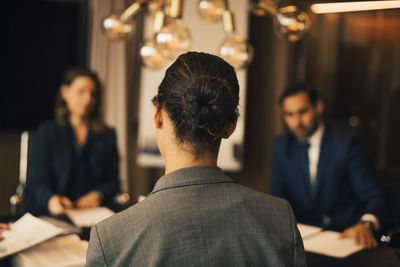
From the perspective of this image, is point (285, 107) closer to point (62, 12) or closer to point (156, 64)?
point (156, 64)

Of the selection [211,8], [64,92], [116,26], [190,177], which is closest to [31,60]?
[64,92]

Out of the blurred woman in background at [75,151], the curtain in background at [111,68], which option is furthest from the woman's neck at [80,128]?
the curtain in background at [111,68]

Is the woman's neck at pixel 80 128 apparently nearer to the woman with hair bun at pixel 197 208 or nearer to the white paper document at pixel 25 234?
the white paper document at pixel 25 234

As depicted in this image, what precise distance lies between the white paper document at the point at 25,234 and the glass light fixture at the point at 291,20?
4.30ft

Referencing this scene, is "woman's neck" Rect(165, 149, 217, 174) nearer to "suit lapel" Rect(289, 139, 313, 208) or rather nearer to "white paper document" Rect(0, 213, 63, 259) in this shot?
"white paper document" Rect(0, 213, 63, 259)

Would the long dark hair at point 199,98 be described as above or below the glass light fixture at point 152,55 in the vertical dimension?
below

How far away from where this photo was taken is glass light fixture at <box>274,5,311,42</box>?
7.52ft

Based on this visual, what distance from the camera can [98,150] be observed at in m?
3.18

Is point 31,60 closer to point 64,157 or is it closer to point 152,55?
point 64,157

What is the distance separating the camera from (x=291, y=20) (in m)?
2.29

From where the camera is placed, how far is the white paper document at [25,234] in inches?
73.3

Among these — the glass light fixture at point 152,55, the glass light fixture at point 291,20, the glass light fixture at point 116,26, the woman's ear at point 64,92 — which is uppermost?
the glass light fixture at point 291,20

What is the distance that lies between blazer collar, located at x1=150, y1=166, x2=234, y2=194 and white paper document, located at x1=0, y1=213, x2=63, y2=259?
0.90 meters

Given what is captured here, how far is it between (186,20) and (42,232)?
2.74 metres
